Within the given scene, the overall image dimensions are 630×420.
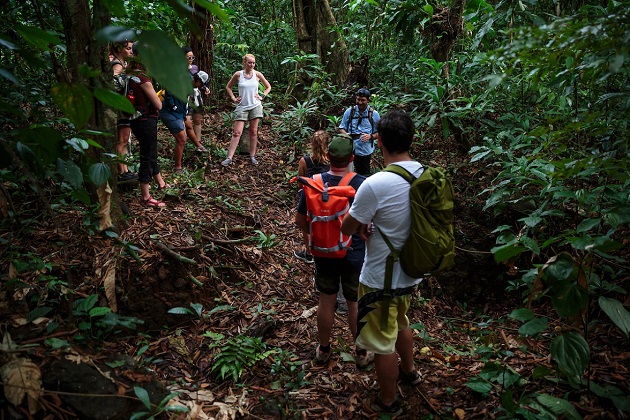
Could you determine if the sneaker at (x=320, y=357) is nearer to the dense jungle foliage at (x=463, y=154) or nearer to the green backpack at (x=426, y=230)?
the dense jungle foliage at (x=463, y=154)

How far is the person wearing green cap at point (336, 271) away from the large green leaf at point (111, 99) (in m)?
2.42

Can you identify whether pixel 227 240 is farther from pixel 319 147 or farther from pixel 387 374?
pixel 387 374

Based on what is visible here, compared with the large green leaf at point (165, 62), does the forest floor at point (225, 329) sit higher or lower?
lower

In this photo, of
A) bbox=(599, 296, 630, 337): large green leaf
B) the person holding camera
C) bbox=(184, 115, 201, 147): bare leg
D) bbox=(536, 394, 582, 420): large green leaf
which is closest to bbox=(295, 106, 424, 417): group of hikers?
bbox=(536, 394, 582, 420): large green leaf

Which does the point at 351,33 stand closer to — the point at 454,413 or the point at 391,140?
the point at 391,140

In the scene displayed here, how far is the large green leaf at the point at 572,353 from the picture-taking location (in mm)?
2506

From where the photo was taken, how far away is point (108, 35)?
993 millimetres

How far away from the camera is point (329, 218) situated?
3.61 meters

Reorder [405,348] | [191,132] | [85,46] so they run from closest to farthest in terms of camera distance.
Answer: [405,348] < [85,46] < [191,132]

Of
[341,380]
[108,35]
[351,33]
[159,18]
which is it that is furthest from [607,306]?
[351,33]

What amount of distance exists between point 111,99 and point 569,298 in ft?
8.33

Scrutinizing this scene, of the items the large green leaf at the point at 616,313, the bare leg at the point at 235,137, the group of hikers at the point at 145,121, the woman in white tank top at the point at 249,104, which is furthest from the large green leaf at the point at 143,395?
the woman in white tank top at the point at 249,104

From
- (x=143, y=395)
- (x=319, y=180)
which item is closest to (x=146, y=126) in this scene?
(x=319, y=180)

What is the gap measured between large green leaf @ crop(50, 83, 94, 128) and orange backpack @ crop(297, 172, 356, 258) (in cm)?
253
